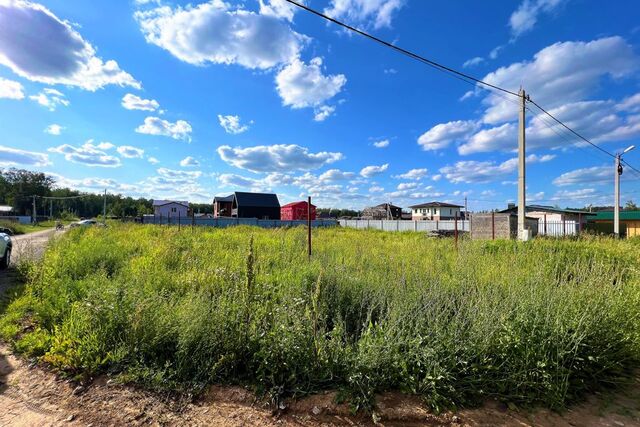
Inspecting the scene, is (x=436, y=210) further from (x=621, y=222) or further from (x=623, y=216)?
(x=621, y=222)

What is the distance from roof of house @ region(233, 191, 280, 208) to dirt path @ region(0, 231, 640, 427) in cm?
4923

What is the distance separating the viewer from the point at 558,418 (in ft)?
8.79

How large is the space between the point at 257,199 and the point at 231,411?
5158cm

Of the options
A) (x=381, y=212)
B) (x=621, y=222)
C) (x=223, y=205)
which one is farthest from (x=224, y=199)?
(x=621, y=222)

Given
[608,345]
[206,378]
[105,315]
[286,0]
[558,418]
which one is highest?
[286,0]

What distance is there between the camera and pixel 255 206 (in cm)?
5191

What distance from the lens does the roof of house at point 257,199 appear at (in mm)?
51625

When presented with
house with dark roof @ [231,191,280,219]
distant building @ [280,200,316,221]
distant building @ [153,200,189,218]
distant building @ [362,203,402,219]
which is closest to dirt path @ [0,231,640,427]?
distant building @ [280,200,316,221]

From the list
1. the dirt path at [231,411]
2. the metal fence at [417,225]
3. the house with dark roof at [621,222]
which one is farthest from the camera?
the house with dark roof at [621,222]

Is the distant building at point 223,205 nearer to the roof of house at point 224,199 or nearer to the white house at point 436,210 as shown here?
the roof of house at point 224,199

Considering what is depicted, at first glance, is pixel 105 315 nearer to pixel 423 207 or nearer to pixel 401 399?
pixel 401 399

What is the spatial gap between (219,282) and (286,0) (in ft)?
13.3

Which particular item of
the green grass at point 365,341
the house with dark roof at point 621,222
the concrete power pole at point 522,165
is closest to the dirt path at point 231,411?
the green grass at point 365,341

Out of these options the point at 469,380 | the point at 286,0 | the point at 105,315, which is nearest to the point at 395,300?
the point at 469,380
